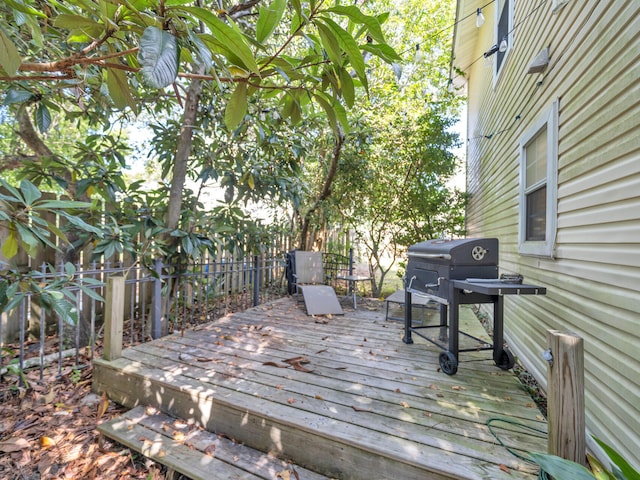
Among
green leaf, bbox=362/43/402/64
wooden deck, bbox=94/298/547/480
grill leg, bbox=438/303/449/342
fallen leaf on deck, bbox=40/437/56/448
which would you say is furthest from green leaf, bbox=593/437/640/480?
fallen leaf on deck, bbox=40/437/56/448

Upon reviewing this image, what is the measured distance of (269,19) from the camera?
1.00 metres

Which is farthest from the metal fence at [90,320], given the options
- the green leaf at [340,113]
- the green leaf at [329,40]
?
the green leaf at [329,40]

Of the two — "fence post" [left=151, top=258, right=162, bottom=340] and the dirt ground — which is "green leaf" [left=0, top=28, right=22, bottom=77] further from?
"fence post" [left=151, top=258, right=162, bottom=340]

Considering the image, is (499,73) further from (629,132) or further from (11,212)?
(11,212)

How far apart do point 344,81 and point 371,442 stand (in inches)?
72.7

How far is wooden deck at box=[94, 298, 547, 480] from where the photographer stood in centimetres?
165

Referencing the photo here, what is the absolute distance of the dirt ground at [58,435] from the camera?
189cm

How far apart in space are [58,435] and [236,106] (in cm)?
266

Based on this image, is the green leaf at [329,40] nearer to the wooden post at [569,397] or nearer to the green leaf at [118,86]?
the green leaf at [118,86]

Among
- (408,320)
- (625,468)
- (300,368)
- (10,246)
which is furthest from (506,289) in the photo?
(10,246)

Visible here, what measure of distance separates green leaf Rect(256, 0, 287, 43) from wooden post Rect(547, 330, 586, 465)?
1.65 m

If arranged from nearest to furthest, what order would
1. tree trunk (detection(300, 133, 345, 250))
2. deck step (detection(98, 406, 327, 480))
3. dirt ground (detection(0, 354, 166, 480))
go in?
1. deck step (detection(98, 406, 327, 480))
2. dirt ground (detection(0, 354, 166, 480))
3. tree trunk (detection(300, 133, 345, 250))

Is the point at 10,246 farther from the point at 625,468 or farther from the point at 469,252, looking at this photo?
the point at 469,252

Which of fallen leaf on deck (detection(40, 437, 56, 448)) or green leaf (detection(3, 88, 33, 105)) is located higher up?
green leaf (detection(3, 88, 33, 105))
